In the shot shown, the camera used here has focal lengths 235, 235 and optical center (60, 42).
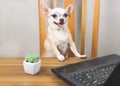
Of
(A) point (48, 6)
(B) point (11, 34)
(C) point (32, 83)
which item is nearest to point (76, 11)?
(A) point (48, 6)

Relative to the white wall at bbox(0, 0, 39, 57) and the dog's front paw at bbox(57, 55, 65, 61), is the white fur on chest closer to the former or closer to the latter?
the dog's front paw at bbox(57, 55, 65, 61)

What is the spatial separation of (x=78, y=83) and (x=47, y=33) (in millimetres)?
504

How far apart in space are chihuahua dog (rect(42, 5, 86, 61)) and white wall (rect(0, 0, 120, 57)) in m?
0.21

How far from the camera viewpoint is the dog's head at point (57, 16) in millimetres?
1262

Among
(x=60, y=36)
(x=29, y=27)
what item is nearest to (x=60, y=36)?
(x=60, y=36)

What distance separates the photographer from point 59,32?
1.29 metres

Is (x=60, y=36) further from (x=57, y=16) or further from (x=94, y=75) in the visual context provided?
(x=94, y=75)

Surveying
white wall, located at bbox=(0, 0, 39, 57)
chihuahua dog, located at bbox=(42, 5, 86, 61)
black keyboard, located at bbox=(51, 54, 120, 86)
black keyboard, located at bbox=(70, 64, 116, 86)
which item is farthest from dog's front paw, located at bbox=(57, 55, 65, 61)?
white wall, located at bbox=(0, 0, 39, 57)

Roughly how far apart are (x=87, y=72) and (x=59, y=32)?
0.33m

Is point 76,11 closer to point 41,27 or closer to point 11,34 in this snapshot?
point 41,27

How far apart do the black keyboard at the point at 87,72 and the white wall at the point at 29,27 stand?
0.36m

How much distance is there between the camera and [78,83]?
3.07ft

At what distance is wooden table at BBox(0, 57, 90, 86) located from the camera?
1.01 metres

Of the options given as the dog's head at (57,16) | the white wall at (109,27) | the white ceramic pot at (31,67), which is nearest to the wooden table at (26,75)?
the white ceramic pot at (31,67)
